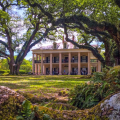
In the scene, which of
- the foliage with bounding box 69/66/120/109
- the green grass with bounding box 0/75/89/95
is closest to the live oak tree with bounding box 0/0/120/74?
the green grass with bounding box 0/75/89/95

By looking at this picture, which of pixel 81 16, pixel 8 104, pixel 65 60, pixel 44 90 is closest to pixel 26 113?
pixel 8 104

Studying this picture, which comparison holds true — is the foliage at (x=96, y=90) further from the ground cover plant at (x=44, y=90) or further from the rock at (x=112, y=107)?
the rock at (x=112, y=107)

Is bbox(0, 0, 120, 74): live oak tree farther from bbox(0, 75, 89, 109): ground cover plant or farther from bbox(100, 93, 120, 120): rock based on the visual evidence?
bbox(100, 93, 120, 120): rock

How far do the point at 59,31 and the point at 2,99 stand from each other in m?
26.7

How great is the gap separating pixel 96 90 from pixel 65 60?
3984 centimetres

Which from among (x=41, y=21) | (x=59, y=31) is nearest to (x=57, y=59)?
(x=59, y=31)

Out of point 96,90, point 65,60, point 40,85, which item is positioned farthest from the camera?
point 65,60

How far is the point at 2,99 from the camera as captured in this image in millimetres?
1502

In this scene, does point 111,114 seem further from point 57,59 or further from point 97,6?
point 57,59

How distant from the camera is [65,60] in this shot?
142 ft

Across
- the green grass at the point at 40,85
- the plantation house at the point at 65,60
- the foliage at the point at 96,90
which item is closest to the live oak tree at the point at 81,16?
the green grass at the point at 40,85

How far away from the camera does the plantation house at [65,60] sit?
40.5 meters

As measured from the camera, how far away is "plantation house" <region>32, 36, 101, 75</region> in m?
40.5

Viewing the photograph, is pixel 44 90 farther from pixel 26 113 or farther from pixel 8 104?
pixel 26 113
